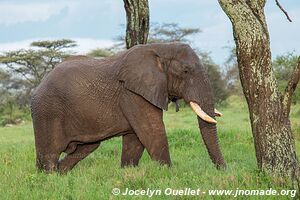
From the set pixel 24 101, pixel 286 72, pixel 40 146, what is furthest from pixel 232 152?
pixel 24 101

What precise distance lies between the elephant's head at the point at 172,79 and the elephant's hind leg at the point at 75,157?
1.20 m

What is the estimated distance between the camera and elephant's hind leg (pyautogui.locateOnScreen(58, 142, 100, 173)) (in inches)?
312

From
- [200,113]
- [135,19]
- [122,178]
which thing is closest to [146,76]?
[200,113]

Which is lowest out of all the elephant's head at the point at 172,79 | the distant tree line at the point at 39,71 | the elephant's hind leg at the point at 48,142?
the distant tree line at the point at 39,71

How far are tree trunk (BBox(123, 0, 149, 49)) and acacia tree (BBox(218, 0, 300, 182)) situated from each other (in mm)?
3462

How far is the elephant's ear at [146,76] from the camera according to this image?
7199mm

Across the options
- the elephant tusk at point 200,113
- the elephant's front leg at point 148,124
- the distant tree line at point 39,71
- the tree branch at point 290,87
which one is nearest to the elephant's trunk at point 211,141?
the elephant tusk at point 200,113

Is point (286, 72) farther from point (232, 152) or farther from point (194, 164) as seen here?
point (194, 164)

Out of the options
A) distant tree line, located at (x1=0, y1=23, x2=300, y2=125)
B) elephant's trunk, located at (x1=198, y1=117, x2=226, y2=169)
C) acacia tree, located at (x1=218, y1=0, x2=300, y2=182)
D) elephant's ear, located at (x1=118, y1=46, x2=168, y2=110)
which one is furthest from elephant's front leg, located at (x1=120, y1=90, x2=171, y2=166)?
distant tree line, located at (x1=0, y1=23, x2=300, y2=125)

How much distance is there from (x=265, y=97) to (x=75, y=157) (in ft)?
9.37

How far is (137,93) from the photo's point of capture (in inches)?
285

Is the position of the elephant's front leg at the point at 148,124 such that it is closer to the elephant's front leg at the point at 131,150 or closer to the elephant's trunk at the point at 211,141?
the elephant's trunk at the point at 211,141

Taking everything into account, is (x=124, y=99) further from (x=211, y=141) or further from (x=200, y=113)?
(x=211, y=141)
